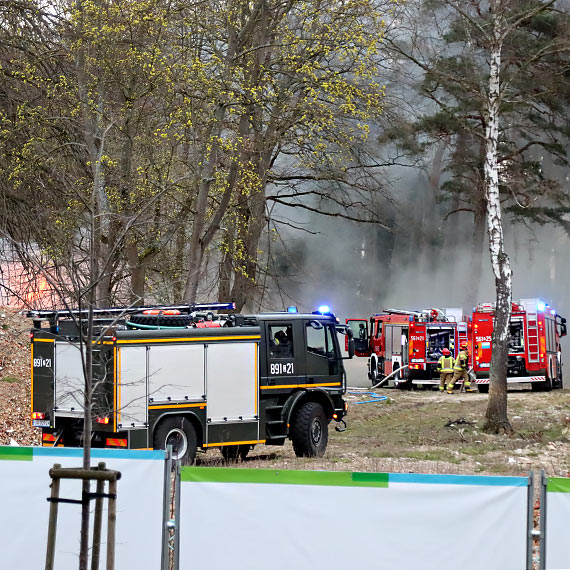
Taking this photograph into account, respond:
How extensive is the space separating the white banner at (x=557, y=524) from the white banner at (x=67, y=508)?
2.39 meters

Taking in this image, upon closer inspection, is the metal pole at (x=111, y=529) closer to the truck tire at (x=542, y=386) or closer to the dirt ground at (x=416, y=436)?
the dirt ground at (x=416, y=436)

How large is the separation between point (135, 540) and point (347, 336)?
8.76 meters

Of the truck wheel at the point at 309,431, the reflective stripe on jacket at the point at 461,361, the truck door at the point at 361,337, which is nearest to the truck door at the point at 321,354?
the truck wheel at the point at 309,431

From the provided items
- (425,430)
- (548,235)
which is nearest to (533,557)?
(425,430)

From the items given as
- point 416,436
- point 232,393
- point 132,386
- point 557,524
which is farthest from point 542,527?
point 416,436

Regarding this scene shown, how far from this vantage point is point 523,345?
26.3 meters

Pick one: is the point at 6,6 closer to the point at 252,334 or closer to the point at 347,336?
the point at 252,334

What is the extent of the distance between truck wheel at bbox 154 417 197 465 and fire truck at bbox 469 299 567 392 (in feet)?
52.0

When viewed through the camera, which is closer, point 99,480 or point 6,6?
point 99,480

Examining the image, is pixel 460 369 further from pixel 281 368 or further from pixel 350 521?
pixel 350 521

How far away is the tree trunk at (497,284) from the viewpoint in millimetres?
15742

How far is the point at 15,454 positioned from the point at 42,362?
657 centimetres

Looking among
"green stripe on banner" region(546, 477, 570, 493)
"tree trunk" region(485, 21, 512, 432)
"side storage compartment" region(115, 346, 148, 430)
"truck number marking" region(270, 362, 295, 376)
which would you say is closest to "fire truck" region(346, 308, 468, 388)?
"tree trunk" region(485, 21, 512, 432)

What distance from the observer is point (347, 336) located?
1437 centimetres
